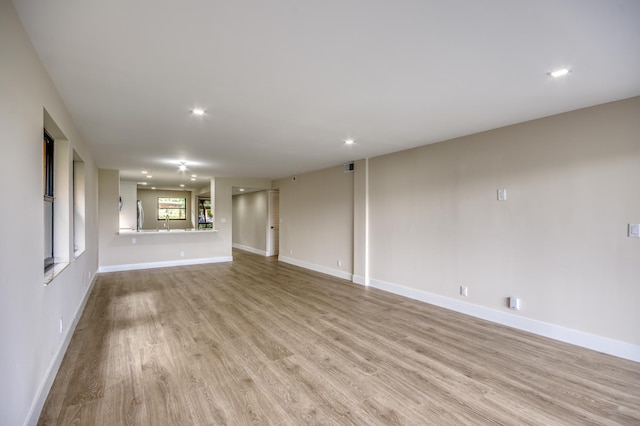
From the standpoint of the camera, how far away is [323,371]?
2566 mm

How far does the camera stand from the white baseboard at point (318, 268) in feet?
20.6

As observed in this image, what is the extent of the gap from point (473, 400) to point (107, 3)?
11.0 ft

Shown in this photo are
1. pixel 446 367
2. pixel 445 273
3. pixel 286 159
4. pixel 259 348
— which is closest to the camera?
pixel 446 367

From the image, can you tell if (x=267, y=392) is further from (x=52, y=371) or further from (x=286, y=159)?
(x=286, y=159)

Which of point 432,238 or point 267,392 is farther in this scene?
point 432,238

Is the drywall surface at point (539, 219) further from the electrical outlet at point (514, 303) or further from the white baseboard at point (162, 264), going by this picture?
the white baseboard at point (162, 264)

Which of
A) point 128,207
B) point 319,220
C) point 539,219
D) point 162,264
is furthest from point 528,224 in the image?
point 128,207

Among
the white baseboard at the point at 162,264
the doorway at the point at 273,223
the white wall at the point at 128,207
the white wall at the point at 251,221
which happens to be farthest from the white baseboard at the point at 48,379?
the white wall at the point at 128,207

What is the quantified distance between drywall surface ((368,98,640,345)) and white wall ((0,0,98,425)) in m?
4.40

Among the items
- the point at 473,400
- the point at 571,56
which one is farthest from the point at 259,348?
the point at 571,56

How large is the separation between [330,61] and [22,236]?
2.19 metres

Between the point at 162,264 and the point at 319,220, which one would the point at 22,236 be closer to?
the point at 319,220

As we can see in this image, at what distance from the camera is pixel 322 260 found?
6953 millimetres

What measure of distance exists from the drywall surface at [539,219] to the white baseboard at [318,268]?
165 centimetres
